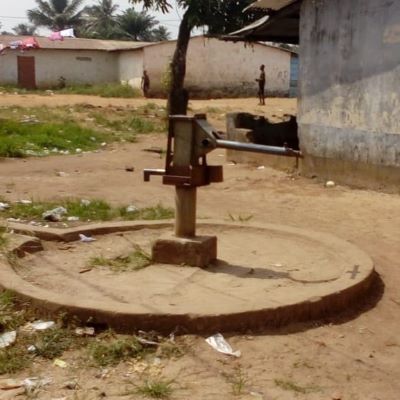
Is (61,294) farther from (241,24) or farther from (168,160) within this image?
(241,24)

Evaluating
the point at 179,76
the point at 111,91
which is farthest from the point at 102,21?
the point at 179,76

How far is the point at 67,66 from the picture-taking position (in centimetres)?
3416

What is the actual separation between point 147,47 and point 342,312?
28.1 m

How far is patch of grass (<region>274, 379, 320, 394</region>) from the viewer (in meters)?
3.17

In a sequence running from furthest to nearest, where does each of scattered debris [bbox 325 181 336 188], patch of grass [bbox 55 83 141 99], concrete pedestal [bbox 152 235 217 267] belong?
1. patch of grass [bbox 55 83 141 99]
2. scattered debris [bbox 325 181 336 188]
3. concrete pedestal [bbox 152 235 217 267]

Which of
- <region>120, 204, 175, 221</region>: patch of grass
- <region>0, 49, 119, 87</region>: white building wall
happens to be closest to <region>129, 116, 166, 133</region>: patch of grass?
<region>120, 204, 175, 221</region>: patch of grass

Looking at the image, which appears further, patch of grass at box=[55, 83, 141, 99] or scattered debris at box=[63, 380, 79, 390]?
patch of grass at box=[55, 83, 141, 99]

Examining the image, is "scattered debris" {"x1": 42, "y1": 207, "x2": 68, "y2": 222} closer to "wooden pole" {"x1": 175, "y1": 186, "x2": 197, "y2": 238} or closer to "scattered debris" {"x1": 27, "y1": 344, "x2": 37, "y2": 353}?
"wooden pole" {"x1": 175, "y1": 186, "x2": 197, "y2": 238}

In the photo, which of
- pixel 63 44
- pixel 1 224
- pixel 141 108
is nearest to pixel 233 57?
pixel 63 44

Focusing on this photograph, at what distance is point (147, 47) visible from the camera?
102 ft

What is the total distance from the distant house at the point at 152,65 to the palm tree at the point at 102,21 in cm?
1725

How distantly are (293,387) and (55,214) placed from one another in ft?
13.2

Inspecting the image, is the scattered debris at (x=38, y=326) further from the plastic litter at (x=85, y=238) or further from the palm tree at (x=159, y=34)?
Answer: the palm tree at (x=159, y=34)

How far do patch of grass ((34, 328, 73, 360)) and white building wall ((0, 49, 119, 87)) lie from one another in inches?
1229
